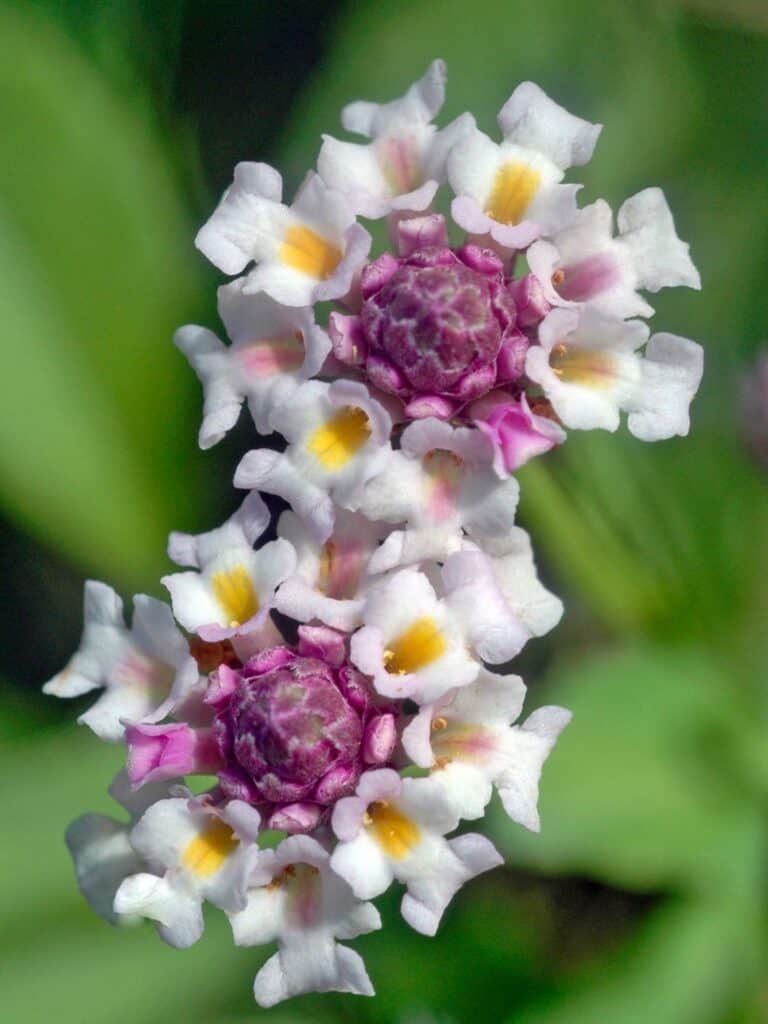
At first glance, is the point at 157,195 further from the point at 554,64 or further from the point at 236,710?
the point at 236,710

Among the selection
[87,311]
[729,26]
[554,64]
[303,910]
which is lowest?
[303,910]

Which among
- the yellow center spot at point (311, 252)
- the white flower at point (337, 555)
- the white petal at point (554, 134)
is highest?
the white petal at point (554, 134)

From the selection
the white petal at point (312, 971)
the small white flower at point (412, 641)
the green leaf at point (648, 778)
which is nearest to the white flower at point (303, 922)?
the white petal at point (312, 971)

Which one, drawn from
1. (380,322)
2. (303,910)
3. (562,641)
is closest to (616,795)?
(562,641)

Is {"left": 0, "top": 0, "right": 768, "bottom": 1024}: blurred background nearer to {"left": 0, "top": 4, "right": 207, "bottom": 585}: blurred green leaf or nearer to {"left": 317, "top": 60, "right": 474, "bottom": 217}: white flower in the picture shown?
{"left": 0, "top": 4, "right": 207, "bottom": 585}: blurred green leaf

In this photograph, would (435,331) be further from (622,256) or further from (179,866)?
(179,866)

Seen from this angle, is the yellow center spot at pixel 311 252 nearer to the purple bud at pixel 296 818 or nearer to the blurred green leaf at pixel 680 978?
the purple bud at pixel 296 818

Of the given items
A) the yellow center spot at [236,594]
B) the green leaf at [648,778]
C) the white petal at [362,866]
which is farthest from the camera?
the green leaf at [648,778]
